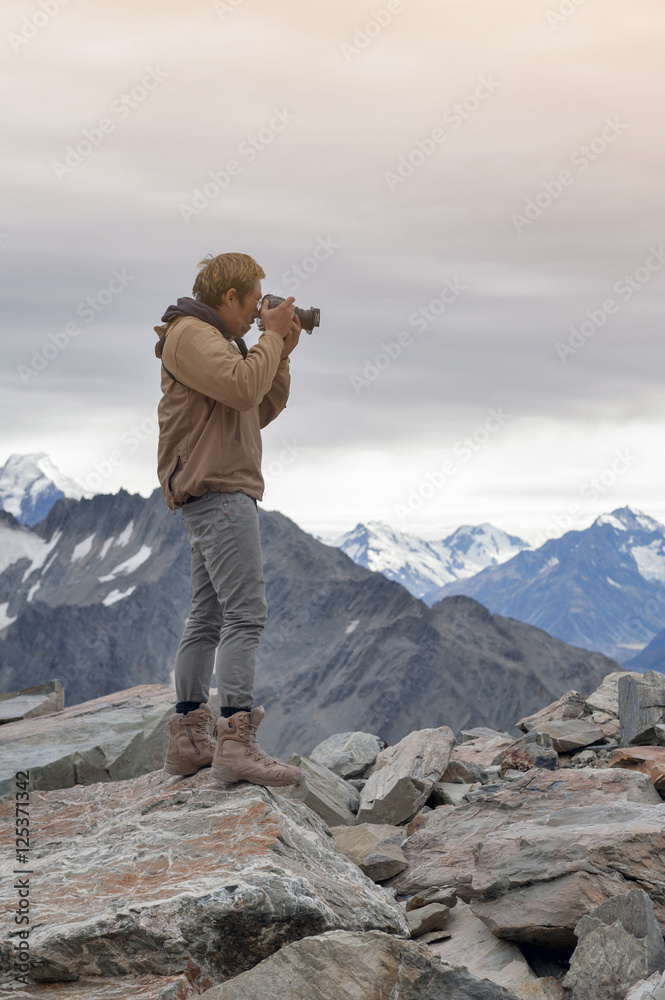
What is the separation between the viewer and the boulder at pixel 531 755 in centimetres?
991

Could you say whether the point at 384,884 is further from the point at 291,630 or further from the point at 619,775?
the point at 291,630

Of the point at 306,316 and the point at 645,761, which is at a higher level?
the point at 306,316

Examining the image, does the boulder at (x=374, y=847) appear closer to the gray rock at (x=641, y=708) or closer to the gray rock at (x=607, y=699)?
the gray rock at (x=641, y=708)

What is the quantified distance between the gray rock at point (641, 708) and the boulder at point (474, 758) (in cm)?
170

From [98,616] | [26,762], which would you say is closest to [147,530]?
[98,616]

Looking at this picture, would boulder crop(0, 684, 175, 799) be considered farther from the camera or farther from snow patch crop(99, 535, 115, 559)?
snow patch crop(99, 535, 115, 559)

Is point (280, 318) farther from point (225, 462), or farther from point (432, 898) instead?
point (432, 898)

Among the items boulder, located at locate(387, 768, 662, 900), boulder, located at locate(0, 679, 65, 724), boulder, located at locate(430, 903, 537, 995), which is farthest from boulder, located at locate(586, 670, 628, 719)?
boulder, located at locate(0, 679, 65, 724)

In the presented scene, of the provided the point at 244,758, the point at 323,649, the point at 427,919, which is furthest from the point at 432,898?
the point at 323,649

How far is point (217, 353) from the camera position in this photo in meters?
5.80

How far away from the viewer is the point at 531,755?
10.1m

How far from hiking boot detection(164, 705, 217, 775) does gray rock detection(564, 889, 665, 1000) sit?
3.05 meters

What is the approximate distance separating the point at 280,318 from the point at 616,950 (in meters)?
4.66

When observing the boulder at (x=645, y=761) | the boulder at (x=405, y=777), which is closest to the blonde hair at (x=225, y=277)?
the boulder at (x=405, y=777)
